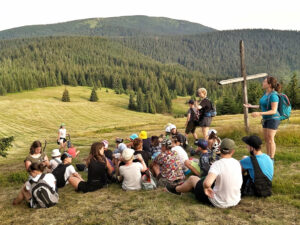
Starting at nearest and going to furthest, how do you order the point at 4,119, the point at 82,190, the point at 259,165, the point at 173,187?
1. the point at 259,165
2. the point at 173,187
3. the point at 82,190
4. the point at 4,119

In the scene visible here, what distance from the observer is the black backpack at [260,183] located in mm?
6234

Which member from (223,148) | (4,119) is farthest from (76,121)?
(223,148)

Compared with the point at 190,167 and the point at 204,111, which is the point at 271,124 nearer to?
the point at 190,167

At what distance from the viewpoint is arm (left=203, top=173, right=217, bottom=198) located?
5.56 m

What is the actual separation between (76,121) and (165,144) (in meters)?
78.4

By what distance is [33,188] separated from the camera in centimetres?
686

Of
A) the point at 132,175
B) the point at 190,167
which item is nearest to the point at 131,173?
the point at 132,175

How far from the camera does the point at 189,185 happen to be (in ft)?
22.3

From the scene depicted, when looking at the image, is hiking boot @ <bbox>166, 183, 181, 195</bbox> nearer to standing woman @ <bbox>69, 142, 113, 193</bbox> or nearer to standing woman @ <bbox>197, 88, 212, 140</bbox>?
standing woman @ <bbox>69, 142, 113, 193</bbox>

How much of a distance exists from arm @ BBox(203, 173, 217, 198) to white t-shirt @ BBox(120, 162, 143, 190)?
2781mm

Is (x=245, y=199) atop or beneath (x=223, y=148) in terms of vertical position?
beneath

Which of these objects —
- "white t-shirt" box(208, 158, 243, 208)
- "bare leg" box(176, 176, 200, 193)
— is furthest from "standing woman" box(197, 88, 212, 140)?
"white t-shirt" box(208, 158, 243, 208)

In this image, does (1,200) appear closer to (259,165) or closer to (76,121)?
(259,165)

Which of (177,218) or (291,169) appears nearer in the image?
(177,218)
